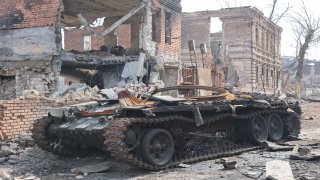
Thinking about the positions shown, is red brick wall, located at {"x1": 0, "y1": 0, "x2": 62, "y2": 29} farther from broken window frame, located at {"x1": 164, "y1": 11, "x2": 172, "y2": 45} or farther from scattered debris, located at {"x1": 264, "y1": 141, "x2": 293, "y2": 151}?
scattered debris, located at {"x1": 264, "y1": 141, "x2": 293, "y2": 151}

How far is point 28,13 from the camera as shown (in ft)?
48.0

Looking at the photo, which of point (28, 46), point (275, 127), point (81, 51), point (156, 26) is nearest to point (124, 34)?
point (156, 26)

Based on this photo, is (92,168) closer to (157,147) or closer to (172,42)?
(157,147)

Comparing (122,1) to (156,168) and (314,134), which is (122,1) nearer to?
(314,134)

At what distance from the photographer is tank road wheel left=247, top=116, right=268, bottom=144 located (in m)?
9.82

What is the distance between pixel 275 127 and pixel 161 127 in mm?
4325

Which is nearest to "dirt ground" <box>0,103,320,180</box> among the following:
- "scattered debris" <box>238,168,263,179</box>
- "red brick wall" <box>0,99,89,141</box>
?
"scattered debris" <box>238,168,263,179</box>

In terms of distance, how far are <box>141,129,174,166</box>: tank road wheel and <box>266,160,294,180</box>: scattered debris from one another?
1.81 meters

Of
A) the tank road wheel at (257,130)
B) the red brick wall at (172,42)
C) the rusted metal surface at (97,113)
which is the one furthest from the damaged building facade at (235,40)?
the rusted metal surface at (97,113)

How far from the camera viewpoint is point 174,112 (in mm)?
7895

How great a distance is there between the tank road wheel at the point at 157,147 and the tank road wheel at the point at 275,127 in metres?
3.81

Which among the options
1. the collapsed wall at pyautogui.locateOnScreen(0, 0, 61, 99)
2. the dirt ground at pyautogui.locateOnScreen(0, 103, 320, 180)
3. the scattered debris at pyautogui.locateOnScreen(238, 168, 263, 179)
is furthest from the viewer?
the collapsed wall at pyautogui.locateOnScreen(0, 0, 61, 99)

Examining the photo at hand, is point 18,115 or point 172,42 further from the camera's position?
point 172,42

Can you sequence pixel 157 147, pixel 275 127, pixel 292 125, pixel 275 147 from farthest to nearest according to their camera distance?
pixel 292 125 → pixel 275 127 → pixel 275 147 → pixel 157 147
